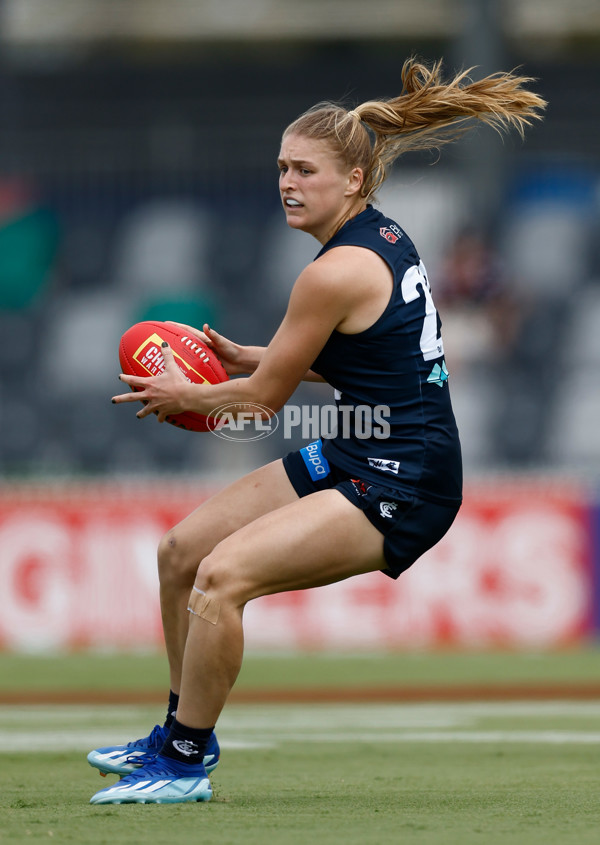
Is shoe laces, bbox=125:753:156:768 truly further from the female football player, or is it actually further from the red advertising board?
the red advertising board

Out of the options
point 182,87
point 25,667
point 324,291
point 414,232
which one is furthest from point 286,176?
point 182,87

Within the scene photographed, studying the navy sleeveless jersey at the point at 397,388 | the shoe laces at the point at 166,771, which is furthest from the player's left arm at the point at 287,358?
the shoe laces at the point at 166,771

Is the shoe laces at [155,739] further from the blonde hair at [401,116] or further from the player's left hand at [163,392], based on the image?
the blonde hair at [401,116]

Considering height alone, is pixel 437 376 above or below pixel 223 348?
below

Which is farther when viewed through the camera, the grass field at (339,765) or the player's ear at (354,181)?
the player's ear at (354,181)

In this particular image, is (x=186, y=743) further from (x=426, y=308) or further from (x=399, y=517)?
(x=426, y=308)

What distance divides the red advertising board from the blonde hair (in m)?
6.06

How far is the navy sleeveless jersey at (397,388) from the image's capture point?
442 cm

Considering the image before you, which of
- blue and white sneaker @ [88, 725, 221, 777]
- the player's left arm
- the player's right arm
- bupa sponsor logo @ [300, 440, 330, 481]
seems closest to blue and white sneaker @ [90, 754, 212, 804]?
blue and white sneaker @ [88, 725, 221, 777]

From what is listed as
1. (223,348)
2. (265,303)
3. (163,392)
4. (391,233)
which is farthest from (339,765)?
(265,303)

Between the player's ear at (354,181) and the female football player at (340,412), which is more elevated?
the player's ear at (354,181)

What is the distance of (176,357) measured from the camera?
468 centimetres

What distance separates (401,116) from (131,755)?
94.5 inches

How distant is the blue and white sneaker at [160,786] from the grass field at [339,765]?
0.05 metres
